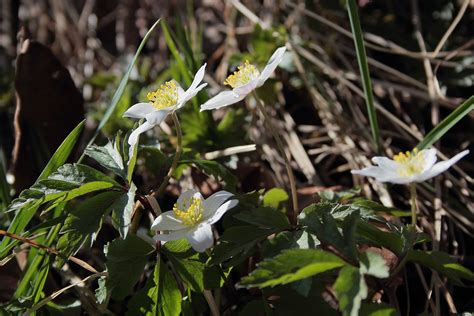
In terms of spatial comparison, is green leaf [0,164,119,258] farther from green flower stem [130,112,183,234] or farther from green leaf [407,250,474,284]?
green leaf [407,250,474,284]

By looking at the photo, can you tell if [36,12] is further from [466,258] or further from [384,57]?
[466,258]

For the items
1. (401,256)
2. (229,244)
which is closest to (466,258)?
(401,256)

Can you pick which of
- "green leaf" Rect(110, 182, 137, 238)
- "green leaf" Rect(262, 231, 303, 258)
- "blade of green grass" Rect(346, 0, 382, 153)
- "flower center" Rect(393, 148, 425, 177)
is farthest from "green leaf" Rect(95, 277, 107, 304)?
"blade of green grass" Rect(346, 0, 382, 153)

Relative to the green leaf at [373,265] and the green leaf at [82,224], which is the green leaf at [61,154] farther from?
the green leaf at [373,265]

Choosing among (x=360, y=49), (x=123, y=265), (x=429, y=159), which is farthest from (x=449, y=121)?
(x=123, y=265)

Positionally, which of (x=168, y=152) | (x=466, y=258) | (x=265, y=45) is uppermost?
(x=265, y=45)

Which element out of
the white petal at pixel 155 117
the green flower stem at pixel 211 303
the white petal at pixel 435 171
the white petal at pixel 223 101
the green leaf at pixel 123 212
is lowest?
the green flower stem at pixel 211 303

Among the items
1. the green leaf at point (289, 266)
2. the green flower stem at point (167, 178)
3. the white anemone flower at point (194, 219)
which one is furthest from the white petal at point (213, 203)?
the green leaf at point (289, 266)
